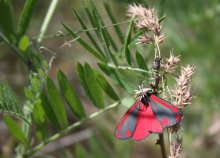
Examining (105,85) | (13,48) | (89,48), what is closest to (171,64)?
(89,48)

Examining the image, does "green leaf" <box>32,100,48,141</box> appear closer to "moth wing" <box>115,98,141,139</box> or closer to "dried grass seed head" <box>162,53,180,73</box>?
"moth wing" <box>115,98,141,139</box>

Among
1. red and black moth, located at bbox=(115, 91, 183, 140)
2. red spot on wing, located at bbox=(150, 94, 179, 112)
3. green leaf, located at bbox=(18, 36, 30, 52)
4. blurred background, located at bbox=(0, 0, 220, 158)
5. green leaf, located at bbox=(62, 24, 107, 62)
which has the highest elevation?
green leaf, located at bbox=(18, 36, 30, 52)

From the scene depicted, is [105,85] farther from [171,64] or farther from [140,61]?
[171,64]

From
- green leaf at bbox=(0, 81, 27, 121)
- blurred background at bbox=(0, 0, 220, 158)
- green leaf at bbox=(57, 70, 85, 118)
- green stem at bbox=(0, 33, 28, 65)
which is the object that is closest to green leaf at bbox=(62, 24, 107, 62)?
green leaf at bbox=(57, 70, 85, 118)

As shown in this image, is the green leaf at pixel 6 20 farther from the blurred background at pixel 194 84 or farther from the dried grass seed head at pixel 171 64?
the blurred background at pixel 194 84

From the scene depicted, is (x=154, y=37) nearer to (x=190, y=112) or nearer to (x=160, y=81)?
(x=160, y=81)

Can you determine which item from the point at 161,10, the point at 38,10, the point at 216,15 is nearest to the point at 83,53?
the point at 38,10

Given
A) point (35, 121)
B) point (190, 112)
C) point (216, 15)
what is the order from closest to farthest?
point (35, 121) → point (216, 15) → point (190, 112)
